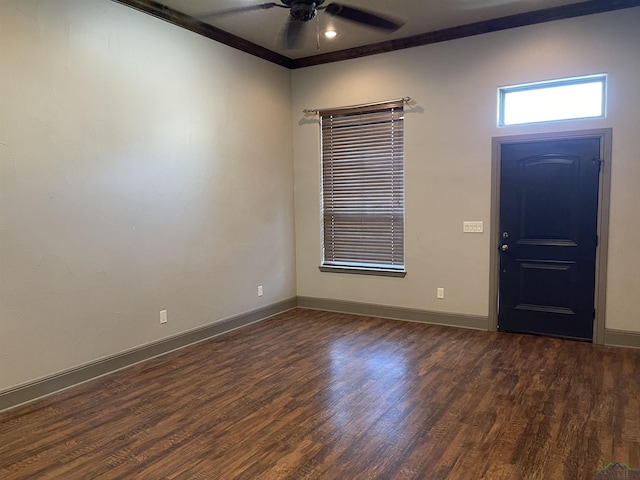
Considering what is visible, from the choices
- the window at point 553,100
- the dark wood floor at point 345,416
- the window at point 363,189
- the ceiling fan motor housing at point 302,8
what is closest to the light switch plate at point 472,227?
the window at point 363,189

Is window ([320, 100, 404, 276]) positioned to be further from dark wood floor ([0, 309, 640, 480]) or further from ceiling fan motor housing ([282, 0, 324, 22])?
ceiling fan motor housing ([282, 0, 324, 22])

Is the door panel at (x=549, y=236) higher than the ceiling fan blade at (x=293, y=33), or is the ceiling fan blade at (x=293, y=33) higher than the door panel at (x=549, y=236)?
the ceiling fan blade at (x=293, y=33)

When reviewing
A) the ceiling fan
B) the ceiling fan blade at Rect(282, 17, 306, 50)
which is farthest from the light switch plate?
the ceiling fan blade at Rect(282, 17, 306, 50)

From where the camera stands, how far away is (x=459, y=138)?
4805 mm

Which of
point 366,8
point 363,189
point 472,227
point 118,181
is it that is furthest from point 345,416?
point 366,8

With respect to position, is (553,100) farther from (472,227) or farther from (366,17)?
(366,17)

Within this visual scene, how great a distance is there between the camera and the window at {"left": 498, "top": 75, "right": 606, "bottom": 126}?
4.22 metres

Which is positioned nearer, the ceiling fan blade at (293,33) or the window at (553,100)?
the ceiling fan blade at (293,33)

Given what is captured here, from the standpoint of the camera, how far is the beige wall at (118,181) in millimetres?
3100

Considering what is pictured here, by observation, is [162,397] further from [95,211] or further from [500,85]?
[500,85]

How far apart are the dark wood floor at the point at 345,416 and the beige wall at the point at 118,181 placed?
49 cm

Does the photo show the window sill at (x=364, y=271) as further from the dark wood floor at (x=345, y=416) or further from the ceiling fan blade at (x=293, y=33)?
the ceiling fan blade at (x=293, y=33)

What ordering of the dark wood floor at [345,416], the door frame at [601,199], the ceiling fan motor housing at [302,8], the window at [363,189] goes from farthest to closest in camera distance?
the window at [363,189]
the door frame at [601,199]
the ceiling fan motor housing at [302,8]
the dark wood floor at [345,416]

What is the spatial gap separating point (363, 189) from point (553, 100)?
7.06ft
